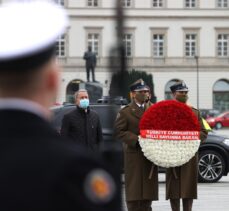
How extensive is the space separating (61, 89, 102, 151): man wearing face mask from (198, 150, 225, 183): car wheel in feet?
21.2

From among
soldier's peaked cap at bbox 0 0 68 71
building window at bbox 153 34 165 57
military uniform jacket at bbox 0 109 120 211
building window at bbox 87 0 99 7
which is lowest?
building window at bbox 153 34 165 57

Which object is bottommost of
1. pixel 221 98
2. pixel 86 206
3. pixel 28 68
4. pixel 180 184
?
pixel 221 98

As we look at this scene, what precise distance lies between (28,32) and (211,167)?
1486 centimetres

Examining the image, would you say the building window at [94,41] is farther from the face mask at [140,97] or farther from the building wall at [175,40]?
the face mask at [140,97]

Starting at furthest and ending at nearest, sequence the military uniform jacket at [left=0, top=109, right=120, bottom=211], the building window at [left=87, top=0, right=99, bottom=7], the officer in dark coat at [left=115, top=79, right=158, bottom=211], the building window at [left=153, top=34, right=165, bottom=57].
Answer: the building window at [left=153, top=34, right=165, bottom=57]
the building window at [left=87, top=0, right=99, bottom=7]
the officer in dark coat at [left=115, top=79, right=158, bottom=211]
the military uniform jacket at [left=0, top=109, right=120, bottom=211]

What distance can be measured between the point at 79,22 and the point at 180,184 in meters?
65.6

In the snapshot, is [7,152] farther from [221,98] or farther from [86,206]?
[221,98]

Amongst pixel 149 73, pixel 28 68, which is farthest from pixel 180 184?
pixel 149 73

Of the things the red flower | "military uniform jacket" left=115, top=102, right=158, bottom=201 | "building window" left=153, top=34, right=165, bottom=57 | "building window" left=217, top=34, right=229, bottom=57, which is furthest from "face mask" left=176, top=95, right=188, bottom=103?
"building window" left=217, top=34, right=229, bottom=57

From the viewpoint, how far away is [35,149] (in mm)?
1895

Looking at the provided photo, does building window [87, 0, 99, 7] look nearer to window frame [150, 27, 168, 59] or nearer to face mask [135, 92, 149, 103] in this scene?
window frame [150, 27, 168, 59]

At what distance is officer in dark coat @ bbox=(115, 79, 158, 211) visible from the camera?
31.9ft

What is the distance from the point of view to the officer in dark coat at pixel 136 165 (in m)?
9.72

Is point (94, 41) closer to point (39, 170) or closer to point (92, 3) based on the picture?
point (92, 3)
